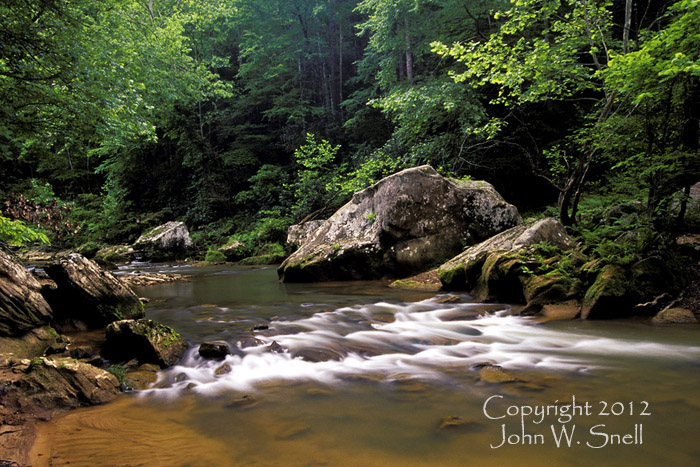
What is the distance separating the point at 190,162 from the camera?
21.4 m

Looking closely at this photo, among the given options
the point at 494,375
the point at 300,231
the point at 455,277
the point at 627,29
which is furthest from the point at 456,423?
the point at 300,231

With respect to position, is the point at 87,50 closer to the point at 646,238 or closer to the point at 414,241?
the point at 414,241

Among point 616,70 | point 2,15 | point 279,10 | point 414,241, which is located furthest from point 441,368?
point 279,10

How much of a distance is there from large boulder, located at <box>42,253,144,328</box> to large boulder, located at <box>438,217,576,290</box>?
5327mm

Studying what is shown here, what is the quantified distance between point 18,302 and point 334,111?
63.7 ft

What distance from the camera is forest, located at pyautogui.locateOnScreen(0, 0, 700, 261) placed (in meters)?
5.03

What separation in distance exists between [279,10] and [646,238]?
2484cm

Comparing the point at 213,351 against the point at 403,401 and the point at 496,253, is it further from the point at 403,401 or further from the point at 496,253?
the point at 496,253

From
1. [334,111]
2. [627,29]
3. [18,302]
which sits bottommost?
[18,302]

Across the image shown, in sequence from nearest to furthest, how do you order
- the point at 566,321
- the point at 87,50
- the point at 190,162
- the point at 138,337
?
1. the point at 138,337
2. the point at 566,321
3. the point at 87,50
4. the point at 190,162

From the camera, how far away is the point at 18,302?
3703mm

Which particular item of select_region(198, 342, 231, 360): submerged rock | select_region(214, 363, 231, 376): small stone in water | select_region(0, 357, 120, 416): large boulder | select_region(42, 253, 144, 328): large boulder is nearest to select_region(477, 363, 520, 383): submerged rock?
select_region(214, 363, 231, 376): small stone in water

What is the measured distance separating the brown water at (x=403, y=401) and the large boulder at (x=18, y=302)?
1.53 meters

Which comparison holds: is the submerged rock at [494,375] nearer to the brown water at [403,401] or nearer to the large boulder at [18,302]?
the brown water at [403,401]
